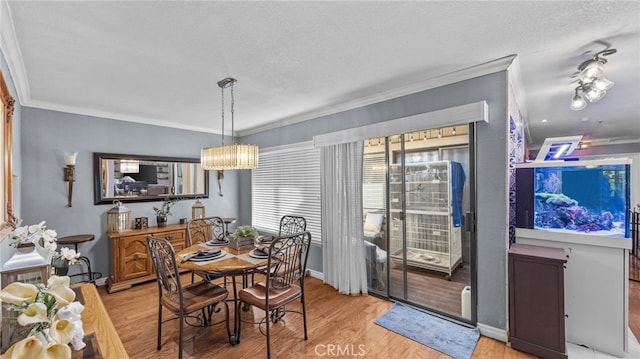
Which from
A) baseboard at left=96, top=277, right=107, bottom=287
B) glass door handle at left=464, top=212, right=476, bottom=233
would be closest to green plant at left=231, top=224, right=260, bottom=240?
glass door handle at left=464, top=212, right=476, bottom=233

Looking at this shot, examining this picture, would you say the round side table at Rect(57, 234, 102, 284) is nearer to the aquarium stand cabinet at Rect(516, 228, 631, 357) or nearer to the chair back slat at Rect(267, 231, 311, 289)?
the chair back slat at Rect(267, 231, 311, 289)

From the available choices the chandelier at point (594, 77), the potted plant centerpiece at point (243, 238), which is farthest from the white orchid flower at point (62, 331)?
the chandelier at point (594, 77)

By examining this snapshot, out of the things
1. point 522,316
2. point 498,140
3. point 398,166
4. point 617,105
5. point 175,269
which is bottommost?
point 522,316

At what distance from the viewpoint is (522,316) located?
87.3 inches

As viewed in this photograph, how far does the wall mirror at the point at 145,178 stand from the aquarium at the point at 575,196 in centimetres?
464

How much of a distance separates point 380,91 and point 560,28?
1559 millimetres

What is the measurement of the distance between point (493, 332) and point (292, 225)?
267cm

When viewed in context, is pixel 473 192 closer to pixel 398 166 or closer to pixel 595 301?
pixel 398 166

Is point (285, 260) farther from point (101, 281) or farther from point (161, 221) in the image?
point (101, 281)

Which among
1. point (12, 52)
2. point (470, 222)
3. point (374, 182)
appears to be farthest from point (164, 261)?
point (470, 222)

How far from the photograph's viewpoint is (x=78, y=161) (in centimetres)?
361

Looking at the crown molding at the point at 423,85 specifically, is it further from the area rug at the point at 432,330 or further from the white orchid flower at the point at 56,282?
the white orchid flower at the point at 56,282

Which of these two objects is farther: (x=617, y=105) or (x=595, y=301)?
(x=617, y=105)

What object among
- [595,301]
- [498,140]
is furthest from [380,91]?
Answer: [595,301]
